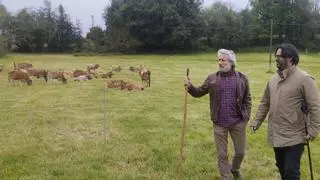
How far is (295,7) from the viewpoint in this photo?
2923 inches

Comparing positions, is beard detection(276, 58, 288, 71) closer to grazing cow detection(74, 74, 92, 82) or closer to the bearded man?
the bearded man

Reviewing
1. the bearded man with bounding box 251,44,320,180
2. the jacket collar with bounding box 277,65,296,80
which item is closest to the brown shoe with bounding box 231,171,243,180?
the bearded man with bounding box 251,44,320,180

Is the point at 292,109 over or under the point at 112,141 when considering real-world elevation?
over

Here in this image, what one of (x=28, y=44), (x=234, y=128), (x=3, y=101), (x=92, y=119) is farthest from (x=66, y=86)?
(x=28, y=44)

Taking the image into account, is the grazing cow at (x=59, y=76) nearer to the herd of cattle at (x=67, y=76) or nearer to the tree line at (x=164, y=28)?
the herd of cattle at (x=67, y=76)

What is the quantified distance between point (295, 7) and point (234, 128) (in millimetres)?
70698

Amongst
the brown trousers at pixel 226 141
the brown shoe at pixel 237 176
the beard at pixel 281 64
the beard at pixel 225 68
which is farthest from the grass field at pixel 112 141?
the beard at pixel 281 64

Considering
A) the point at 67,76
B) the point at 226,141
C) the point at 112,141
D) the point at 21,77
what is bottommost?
the point at 112,141

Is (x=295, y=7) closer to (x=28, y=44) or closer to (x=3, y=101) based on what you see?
(x=28, y=44)

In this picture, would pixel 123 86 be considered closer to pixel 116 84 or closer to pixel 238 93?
pixel 116 84

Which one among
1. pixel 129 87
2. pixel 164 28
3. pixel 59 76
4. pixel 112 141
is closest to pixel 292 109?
pixel 112 141

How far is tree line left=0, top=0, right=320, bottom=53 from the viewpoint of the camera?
2601 inches

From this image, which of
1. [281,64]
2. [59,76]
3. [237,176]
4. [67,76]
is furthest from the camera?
[67,76]

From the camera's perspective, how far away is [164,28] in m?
66.0
